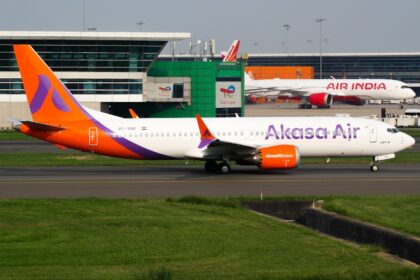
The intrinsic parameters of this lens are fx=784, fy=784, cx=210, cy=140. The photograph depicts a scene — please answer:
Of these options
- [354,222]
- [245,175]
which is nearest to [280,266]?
[354,222]

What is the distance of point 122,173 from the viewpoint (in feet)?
145

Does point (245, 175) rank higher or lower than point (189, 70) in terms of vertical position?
lower

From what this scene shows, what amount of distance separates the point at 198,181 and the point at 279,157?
4611mm

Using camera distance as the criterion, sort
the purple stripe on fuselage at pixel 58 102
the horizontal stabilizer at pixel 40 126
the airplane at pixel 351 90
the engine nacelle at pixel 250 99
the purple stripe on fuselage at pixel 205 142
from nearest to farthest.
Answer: the horizontal stabilizer at pixel 40 126 < the purple stripe on fuselage at pixel 205 142 < the purple stripe on fuselage at pixel 58 102 < the airplane at pixel 351 90 < the engine nacelle at pixel 250 99

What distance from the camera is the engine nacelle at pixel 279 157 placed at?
41.0 meters

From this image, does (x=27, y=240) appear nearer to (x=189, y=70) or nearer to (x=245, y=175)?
(x=245, y=175)

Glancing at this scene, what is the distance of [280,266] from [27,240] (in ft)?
24.5

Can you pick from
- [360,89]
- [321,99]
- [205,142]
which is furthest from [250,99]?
[205,142]

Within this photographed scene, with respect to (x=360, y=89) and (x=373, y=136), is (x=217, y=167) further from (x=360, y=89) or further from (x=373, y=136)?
(x=360, y=89)

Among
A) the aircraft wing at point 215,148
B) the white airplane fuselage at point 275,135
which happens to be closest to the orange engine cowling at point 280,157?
the aircraft wing at point 215,148

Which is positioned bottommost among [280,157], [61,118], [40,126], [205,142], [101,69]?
[280,157]

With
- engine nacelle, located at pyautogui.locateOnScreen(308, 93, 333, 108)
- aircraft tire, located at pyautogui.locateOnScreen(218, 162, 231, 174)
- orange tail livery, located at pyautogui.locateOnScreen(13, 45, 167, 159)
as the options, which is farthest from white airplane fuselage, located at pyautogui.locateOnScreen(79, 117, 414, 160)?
engine nacelle, located at pyautogui.locateOnScreen(308, 93, 333, 108)

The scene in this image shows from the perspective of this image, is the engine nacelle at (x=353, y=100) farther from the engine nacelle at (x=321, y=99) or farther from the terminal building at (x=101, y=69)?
the terminal building at (x=101, y=69)

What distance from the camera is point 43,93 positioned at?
141ft
